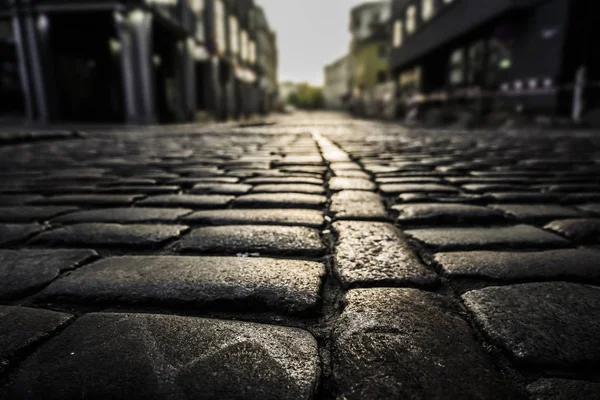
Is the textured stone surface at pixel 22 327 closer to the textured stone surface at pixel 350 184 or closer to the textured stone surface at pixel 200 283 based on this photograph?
the textured stone surface at pixel 200 283

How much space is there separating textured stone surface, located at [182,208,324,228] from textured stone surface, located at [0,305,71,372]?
2.83 feet

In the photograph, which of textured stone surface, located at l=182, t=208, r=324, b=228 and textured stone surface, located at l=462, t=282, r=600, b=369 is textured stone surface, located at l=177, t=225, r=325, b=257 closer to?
textured stone surface, located at l=182, t=208, r=324, b=228

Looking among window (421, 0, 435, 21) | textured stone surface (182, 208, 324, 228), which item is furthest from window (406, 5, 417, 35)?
textured stone surface (182, 208, 324, 228)

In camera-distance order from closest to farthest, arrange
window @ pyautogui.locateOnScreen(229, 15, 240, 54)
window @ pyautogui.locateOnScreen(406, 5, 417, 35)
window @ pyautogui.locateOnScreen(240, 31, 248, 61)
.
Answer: window @ pyautogui.locateOnScreen(406, 5, 417, 35)
window @ pyautogui.locateOnScreen(229, 15, 240, 54)
window @ pyautogui.locateOnScreen(240, 31, 248, 61)

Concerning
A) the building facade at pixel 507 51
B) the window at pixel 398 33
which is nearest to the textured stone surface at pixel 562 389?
the building facade at pixel 507 51

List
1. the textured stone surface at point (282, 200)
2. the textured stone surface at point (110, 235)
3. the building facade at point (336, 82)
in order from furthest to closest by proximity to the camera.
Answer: the building facade at point (336, 82) → the textured stone surface at point (282, 200) → the textured stone surface at point (110, 235)

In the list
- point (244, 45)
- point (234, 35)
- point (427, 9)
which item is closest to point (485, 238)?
point (427, 9)

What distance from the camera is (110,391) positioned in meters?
0.67

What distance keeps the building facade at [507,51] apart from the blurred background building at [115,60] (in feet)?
34.7

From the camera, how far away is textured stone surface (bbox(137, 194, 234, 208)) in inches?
83.0

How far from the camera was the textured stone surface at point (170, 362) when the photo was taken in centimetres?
66

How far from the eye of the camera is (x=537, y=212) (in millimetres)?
1876

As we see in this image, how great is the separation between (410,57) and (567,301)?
21.6m

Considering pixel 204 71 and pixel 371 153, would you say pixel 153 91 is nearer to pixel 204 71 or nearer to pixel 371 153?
pixel 204 71
